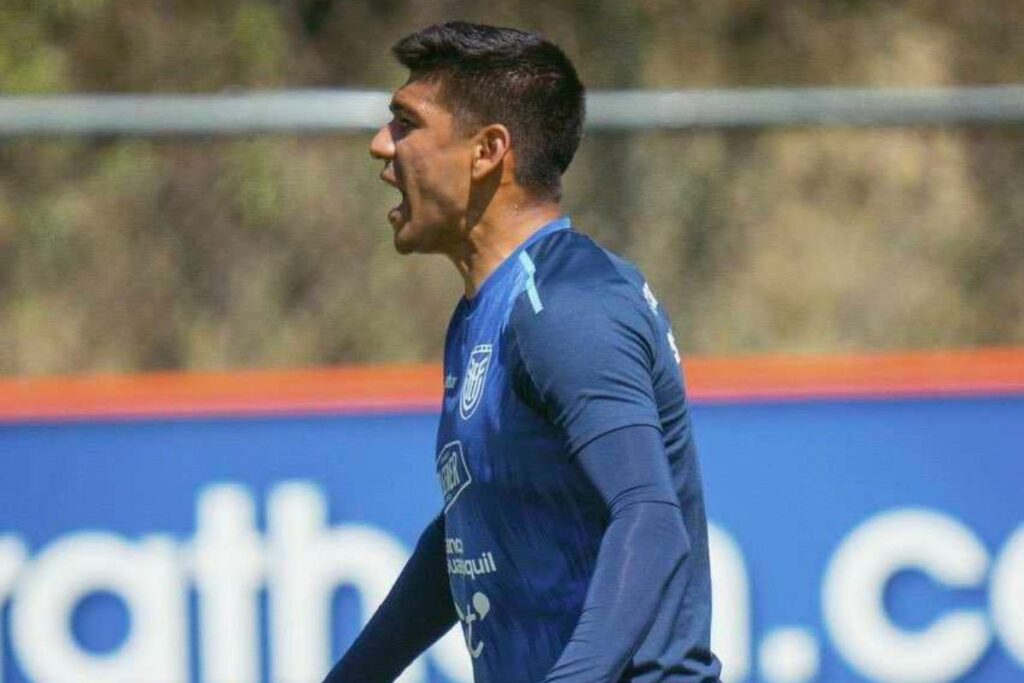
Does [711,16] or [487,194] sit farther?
[711,16]

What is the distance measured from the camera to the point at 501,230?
114 inches

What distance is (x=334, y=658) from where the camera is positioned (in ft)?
17.2

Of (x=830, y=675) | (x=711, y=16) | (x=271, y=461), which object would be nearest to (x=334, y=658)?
(x=271, y=461)

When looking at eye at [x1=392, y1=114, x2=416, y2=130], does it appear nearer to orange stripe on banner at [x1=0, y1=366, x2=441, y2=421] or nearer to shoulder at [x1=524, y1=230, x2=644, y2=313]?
shoulder at [x1=524, y1=230, x2=644, y2=313]

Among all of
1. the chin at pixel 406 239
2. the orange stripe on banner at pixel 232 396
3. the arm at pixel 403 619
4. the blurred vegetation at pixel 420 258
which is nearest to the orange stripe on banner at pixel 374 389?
the orange stripe on banner at pixel 232 396

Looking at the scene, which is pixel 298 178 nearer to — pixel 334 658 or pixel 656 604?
pixel 334 658

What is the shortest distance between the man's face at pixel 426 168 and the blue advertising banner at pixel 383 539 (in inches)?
94.9

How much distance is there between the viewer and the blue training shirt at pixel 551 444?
8.26 ft

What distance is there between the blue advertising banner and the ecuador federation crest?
2500 mm

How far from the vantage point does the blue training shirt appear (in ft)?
8.26

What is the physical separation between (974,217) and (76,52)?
3.36 metres

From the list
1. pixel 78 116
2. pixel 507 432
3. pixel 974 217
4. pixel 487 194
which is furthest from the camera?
pixel 974 217

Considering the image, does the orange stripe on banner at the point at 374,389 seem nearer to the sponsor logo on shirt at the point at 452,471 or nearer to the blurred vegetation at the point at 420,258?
the blurred vegetation at the point at 420,258

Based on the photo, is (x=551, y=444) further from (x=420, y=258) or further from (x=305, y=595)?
(x=420, y=258)
